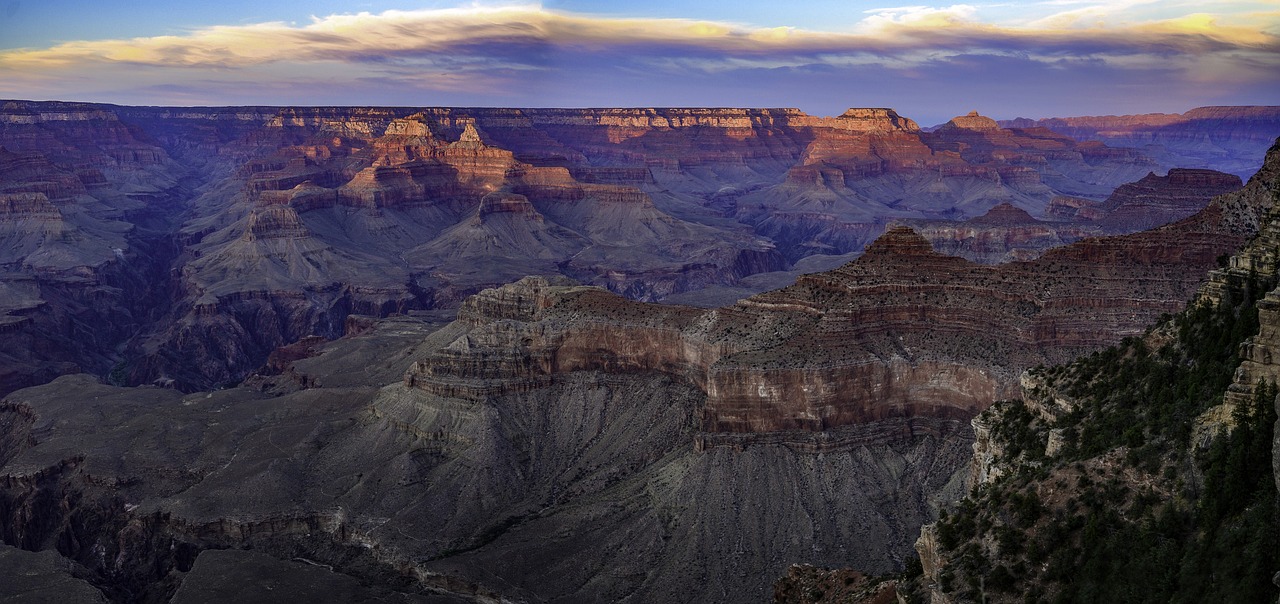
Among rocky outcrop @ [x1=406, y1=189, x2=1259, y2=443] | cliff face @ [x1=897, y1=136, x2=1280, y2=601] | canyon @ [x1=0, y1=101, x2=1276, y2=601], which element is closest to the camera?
cliff face @ [x1=897, y1=136, x2=1280, y2=601]

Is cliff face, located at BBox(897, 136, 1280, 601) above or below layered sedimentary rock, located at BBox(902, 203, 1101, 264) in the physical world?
above


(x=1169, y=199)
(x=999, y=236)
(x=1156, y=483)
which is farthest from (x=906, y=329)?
(x=1169, y=199)

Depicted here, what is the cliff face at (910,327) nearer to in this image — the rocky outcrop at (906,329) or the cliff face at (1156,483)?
the rocky outcrop at (906,329)

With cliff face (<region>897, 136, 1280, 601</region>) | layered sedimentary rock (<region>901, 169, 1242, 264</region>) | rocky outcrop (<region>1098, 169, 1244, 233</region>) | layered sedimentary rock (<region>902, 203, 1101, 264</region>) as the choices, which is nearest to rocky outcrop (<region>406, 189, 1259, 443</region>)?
cliff face (<region>897, 136, 1280, 601</region>)

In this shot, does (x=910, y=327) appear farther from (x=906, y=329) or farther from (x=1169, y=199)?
(x=1169, y=199)

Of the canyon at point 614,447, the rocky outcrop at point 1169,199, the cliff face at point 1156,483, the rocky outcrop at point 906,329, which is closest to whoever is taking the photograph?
the cliff face at point 1156,483

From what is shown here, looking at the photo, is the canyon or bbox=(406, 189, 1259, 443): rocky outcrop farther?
bbox=(406, 189, 1259, 443): rocky outcrop

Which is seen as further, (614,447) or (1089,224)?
(1089,224)

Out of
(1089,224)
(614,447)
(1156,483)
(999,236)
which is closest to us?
(1156,483)

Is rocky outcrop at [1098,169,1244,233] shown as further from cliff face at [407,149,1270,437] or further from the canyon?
the canyon

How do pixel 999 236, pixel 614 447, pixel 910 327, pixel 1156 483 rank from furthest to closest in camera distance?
pixel 999 236 → pixel 614 447 → pixel 910 327 → pixel 1156 483

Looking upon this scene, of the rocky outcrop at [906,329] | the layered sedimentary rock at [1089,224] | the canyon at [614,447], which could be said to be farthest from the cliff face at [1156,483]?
the layered sedimentary rock at [1089,224]
